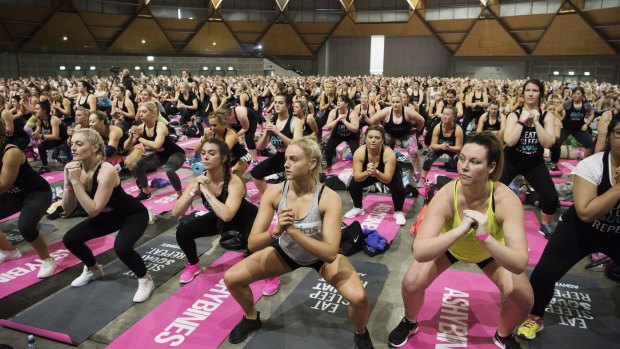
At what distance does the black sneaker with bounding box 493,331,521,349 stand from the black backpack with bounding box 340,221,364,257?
6.09 feet

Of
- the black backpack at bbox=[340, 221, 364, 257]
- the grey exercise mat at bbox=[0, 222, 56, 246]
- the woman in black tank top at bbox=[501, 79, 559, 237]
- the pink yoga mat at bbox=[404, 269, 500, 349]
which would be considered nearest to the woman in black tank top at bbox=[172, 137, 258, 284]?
the black backpack at bbox=[340, 221, 364, 257]

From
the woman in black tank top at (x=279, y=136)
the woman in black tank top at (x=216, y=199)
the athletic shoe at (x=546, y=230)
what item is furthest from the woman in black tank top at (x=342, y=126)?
the woman in black tank top at (x=216, y=199)

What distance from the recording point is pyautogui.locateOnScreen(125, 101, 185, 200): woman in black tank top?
6094mm

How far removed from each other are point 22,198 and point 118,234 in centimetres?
144

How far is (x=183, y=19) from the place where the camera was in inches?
1309

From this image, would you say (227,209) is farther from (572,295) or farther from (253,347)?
(572,295)

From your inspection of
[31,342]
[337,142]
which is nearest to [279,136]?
[337,142]

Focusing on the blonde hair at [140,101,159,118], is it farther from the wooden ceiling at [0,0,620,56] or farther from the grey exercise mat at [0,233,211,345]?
the wooden ceiling at [0,0,620,56]

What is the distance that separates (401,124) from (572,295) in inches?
172

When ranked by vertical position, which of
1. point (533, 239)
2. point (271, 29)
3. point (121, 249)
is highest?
point (271, 29)

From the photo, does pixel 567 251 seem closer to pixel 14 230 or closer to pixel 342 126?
pixel 342 126

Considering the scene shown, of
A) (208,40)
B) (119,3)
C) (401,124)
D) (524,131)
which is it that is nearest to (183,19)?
(208,40)

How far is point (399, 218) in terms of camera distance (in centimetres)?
557

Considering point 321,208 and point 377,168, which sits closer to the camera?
point 321,208
